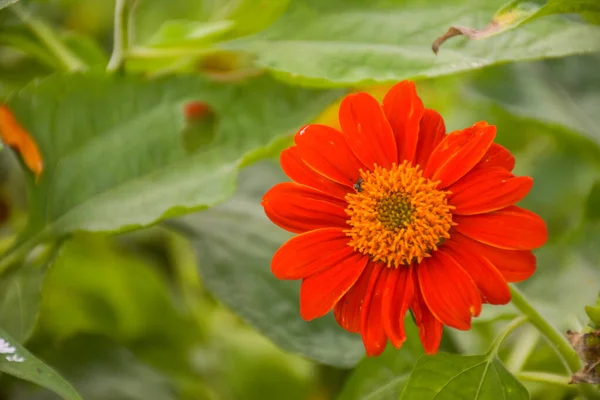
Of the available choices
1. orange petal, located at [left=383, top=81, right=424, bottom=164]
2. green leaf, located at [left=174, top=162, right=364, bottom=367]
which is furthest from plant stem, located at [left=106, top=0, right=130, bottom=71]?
orange petal, located at [left=383, top=81, right=424, bottom=164]

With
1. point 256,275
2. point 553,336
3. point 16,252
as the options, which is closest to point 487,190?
point 553,336

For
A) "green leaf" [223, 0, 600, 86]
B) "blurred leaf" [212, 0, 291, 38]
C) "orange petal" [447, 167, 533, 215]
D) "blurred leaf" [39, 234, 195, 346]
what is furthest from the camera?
"blurred leaf" [39, 234, 195, 346]

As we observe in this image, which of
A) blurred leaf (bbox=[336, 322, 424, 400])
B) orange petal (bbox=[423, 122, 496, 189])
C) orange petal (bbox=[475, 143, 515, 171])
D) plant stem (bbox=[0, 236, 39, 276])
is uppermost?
orange petal (bbox=[423, 122, 496, 189])

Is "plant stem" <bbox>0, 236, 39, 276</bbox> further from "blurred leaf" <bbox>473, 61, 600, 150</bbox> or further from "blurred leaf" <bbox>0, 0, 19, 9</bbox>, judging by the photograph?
"blurred leaf" <bbox>473, 61, 600, 150</bbox>

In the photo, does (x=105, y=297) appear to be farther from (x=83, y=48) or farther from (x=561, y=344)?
(x=561, y=344)

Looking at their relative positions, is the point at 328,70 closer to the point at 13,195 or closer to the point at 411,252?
the point at 411,252

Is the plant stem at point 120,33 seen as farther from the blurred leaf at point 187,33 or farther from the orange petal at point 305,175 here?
the orange petal at point 305,175

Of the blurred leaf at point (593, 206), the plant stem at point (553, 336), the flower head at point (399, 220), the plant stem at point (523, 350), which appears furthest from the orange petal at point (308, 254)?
the blurred leaf at point (593, 206)

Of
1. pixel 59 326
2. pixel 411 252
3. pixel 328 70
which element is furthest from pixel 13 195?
pixel 411 252
